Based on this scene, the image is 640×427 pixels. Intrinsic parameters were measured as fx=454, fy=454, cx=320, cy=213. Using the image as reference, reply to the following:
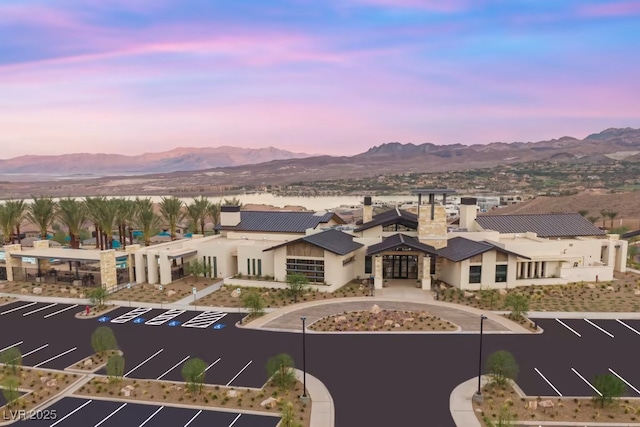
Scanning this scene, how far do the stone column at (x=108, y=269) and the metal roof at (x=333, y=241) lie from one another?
15.2 metres

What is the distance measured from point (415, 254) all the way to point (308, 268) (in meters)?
11.0

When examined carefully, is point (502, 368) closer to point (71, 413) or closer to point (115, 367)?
point (115, 367)

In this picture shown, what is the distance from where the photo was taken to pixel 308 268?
43.5 meters

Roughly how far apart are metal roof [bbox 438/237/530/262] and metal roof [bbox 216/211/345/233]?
52.5ft

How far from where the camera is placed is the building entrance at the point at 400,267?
153 feet

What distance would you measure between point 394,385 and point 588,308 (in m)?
22.4

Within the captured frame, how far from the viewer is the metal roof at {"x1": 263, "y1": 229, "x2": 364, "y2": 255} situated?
4269 centimetres

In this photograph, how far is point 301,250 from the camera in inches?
1713

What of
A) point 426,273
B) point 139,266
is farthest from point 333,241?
point 139,266

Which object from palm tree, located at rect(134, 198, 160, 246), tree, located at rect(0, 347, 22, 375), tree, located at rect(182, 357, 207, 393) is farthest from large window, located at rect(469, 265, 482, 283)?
palm tree, located at rect(134, 198, 160, 246)

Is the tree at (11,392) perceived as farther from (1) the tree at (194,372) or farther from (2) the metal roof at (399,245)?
(2) the metal roof at (399,245)

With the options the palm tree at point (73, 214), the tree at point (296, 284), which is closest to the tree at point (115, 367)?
the tree at point (296, 284)

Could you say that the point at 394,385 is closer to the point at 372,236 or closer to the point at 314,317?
the point at 314,317

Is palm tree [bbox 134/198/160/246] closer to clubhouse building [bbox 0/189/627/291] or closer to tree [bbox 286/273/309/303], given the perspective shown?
clubhouse building [bbox 0/189/627/291]
